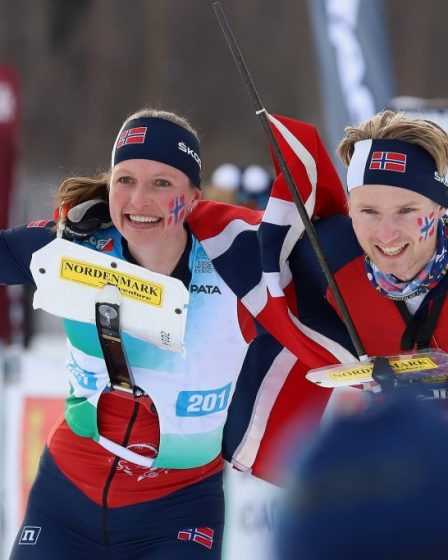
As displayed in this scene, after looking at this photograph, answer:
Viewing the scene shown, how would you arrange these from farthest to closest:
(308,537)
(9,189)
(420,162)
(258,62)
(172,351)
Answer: (258,62)
(9,189)
(172,351)
(420,162)
(308,537)

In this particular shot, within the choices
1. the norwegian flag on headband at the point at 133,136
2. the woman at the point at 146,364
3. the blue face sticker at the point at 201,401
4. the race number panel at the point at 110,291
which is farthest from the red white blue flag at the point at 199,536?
the norwegian flag on headband at the point at 133,136

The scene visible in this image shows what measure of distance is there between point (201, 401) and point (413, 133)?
93cm

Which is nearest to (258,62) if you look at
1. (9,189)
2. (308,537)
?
(9,189)

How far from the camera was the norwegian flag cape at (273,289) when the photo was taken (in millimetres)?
3086

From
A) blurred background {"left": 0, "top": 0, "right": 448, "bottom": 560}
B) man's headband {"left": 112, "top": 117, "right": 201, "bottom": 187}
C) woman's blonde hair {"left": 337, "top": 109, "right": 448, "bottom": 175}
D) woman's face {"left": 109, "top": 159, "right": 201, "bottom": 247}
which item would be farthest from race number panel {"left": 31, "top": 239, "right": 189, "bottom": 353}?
blurred background {"left": 0, "top": 0, "right": 448, "bottom": 560}

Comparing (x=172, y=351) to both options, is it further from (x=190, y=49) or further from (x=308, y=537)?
(x=190, y=49)

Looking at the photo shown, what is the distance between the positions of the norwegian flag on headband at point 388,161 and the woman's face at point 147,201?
0.56m

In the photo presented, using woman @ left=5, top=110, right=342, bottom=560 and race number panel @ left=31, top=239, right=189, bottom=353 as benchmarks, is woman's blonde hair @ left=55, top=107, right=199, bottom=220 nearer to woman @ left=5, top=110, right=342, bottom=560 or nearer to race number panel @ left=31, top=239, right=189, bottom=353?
woman @ left=5, top=110, right=342, bottom=560

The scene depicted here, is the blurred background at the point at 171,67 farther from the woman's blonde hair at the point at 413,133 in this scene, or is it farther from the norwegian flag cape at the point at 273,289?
the woman's blonde hair at the point at 413,133

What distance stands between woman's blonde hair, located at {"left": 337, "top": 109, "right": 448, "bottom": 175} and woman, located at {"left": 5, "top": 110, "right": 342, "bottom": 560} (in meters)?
0.26

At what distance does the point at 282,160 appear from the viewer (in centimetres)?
310

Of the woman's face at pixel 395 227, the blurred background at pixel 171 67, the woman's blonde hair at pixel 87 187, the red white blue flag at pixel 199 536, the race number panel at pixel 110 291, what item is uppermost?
the blurred background at pixel 171 67

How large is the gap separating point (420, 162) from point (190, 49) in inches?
707

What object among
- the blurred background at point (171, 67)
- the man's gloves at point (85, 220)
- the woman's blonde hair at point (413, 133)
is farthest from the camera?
the blurred background at point (171, 67)
